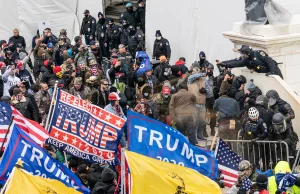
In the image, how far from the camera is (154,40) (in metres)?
24.5

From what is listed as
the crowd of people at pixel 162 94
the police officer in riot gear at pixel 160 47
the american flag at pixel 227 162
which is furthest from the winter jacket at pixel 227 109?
the police officer in riot gear at pixel 160 47

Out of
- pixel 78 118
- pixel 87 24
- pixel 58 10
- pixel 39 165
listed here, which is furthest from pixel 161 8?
pixel 39 165

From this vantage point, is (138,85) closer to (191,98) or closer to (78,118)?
(191,98)

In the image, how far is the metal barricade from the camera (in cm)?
1566

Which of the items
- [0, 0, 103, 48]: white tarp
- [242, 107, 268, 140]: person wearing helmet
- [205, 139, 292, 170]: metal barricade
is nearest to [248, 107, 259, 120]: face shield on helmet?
[242, 107, 268, 140]: person wearing helmet

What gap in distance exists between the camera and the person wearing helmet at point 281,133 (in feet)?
50.9

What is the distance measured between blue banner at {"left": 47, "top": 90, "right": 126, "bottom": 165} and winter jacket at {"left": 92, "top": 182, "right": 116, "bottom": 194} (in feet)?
3.99

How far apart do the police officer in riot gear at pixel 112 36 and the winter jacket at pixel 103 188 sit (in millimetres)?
11977

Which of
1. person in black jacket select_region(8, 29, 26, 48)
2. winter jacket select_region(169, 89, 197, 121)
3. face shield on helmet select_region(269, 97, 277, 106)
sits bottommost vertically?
winter jacket select_region(169, 89, 197, 121)

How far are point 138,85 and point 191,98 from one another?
1.65 metres

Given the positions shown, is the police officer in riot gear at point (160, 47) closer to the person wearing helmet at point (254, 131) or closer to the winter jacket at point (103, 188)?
the person wearing helmet at point (254, 131)

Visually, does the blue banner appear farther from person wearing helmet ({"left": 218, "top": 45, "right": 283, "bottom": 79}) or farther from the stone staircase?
the stone staircase

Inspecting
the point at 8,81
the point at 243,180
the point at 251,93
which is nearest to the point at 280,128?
the point at 251,93

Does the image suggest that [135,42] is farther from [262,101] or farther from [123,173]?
[123,173]
